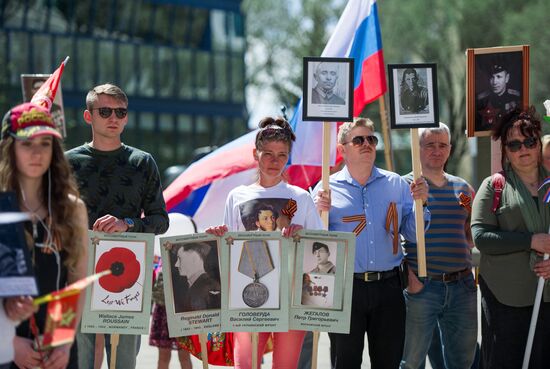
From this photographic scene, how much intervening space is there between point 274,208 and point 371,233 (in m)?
0.65

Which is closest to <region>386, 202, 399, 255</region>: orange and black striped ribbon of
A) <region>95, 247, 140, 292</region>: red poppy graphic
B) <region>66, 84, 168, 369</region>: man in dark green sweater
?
<region>66, 84, 168, 369</region>: man in dark green sweater

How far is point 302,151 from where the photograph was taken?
8867mm

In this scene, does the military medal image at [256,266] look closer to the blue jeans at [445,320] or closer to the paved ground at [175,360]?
the blue jeans at [445,320]

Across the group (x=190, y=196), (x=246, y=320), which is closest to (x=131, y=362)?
(x=246, y=320)

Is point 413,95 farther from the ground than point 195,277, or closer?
farther from the ground

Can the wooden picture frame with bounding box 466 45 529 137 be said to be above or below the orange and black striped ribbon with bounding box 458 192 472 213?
above

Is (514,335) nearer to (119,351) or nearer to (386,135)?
(386,135)

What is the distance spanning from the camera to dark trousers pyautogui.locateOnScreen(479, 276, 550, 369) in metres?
6.07

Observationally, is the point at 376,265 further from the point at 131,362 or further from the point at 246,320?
the point at 131,362

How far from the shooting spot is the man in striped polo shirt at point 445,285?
6902 millimetres

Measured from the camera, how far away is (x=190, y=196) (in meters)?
10.3

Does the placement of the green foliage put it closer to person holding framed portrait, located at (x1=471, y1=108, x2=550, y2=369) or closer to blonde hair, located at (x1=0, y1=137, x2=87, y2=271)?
person holding framed portrait, located at (x1=471, y1=108, x2=550, y2=369)

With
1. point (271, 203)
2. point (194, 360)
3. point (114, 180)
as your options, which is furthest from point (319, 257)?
point (194, 360)

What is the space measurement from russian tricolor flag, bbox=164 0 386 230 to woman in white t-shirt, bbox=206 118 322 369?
55.5 inches
